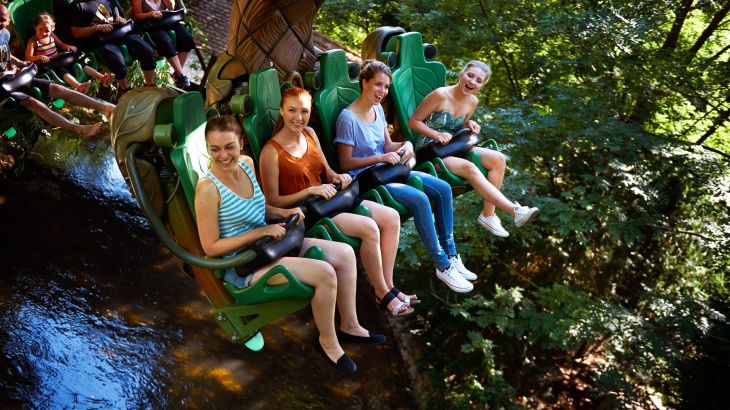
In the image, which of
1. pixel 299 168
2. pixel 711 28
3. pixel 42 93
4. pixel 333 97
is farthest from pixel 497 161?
pixel 711 28

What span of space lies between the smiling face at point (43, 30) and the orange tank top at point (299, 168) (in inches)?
109

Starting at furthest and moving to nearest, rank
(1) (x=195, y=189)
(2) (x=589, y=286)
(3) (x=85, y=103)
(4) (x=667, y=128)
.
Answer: (2) (x=589, y=286) < (4) (x=667, y=128) < (3) (x=85, y=103) < (1) (x=195, y=189)

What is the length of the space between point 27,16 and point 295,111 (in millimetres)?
3099

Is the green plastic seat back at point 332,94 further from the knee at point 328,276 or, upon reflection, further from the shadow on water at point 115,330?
the shadow on water at point 115,330

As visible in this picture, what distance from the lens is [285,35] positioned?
3297 mm

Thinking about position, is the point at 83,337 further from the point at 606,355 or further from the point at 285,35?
the point at 606,355

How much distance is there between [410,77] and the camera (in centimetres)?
398

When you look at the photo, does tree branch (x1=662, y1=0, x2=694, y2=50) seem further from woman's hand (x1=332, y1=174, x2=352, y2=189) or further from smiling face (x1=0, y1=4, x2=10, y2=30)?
smiling face (x1=0, y1=4, x2=10, y2=30)

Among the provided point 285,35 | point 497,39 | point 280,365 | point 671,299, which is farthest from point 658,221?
point 285,35

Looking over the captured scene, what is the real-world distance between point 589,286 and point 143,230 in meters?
4.32

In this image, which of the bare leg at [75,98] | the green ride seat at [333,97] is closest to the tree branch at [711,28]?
the green ride seat at [333,97]

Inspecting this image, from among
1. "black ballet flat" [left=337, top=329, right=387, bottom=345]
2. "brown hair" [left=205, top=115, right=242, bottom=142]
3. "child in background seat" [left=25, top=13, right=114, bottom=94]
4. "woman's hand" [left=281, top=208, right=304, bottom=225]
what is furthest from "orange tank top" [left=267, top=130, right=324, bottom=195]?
"child in background seat" [left=25, top=13, right=114, bottom=94]

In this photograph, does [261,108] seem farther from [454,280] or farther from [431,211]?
[454,280]

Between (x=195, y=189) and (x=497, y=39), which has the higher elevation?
(x=195, y=189)
